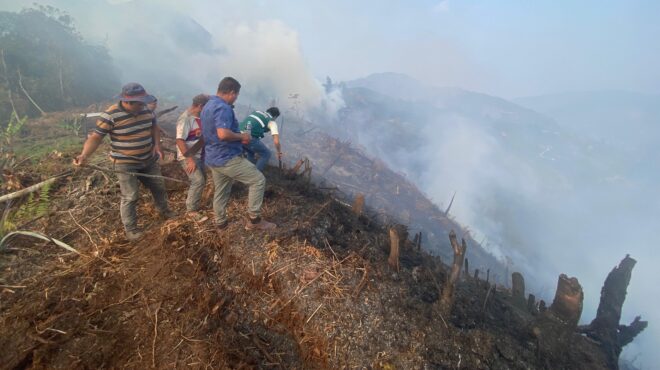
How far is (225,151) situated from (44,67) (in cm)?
1867

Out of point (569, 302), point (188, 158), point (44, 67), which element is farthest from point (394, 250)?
point (44, 67)

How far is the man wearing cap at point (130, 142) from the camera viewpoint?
3.30 metres

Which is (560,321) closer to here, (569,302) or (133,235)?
(569,302)

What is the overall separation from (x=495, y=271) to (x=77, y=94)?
2658 cm

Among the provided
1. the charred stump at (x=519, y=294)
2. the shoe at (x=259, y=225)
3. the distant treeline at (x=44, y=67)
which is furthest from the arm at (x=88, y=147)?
the distant treeline at (x=44, y=67)

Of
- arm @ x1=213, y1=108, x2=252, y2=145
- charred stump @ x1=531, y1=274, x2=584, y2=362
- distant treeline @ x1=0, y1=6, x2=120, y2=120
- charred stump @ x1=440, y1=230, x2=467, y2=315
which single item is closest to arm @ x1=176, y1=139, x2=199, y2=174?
arm @ x1=213, y1=108, x2=252, y2=145

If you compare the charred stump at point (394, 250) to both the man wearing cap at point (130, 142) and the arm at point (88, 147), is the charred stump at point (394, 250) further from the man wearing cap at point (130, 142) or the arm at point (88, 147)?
the arm at point (88, 147)

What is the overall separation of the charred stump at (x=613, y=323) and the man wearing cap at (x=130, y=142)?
7758mm

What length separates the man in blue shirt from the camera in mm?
Result: 3396

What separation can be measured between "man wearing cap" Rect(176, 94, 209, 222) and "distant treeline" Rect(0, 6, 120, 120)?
41.5 ft

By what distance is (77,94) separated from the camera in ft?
54.5

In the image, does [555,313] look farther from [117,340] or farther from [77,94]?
[77,94]

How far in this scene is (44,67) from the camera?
1523cm

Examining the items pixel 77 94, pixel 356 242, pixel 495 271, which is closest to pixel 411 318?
pixel 356 242
